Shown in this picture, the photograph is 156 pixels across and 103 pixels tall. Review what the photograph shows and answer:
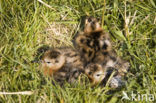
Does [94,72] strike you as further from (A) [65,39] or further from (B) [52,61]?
(A) [65,39]

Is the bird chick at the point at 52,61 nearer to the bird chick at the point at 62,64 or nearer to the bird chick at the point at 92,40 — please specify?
the bird chick at the point at 62,64

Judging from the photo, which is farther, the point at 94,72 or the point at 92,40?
the point at 92,40

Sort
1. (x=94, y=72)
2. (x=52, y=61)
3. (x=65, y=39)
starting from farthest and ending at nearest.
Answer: (x=65, y=39) < (x=52, y=61) < (x=94, y=72)

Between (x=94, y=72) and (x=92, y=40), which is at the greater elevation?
(x=92, y=40)

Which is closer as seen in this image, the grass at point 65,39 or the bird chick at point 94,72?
the grass at point 65,39

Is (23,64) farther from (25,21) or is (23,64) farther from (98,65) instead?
(98,65)

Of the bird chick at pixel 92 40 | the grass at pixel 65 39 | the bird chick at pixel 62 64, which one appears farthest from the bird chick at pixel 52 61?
the bird chick at pixel 92 40

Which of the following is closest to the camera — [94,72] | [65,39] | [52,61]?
[94,72]

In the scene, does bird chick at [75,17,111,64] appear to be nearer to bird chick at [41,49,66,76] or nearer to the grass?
the grass

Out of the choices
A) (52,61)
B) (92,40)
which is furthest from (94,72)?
(52,61)
